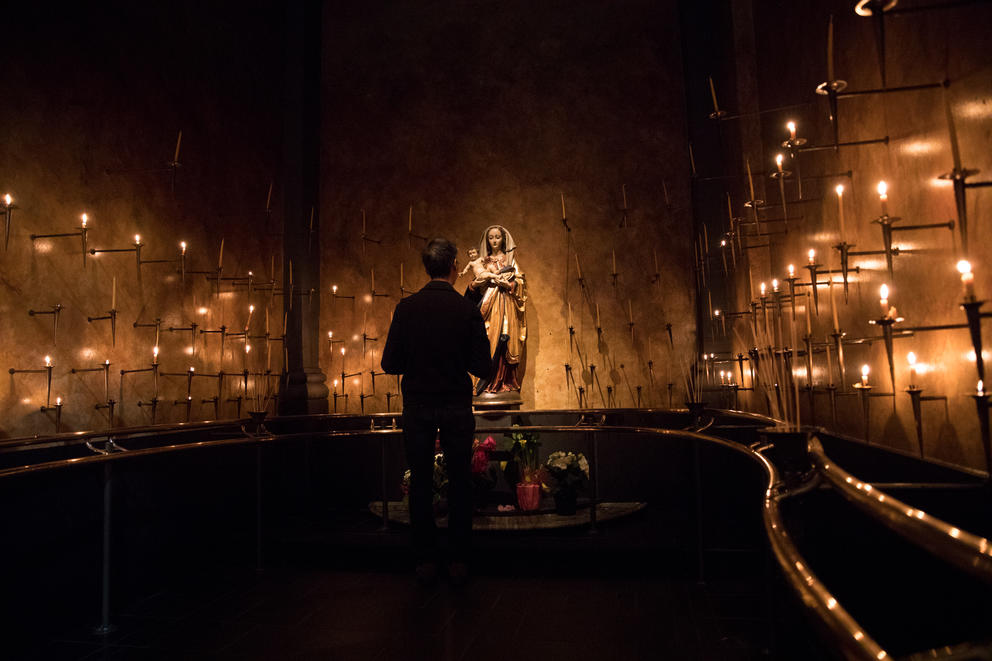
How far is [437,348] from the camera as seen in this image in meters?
3.59

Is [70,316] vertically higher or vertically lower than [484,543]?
higher

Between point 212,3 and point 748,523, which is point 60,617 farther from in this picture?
point 212,3

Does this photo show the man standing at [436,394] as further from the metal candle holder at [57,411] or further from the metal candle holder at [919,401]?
the metal candle holder at [57,411]

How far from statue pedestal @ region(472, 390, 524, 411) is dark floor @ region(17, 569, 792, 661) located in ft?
9.39

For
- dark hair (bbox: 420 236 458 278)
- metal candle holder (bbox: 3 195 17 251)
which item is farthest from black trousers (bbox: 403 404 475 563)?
metal candle holder (bbox: 3 195 17 251)

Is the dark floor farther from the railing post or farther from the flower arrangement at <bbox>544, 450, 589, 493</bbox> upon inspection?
the flower arrangement at <bbox>544, 450, 589, 493</bbox>

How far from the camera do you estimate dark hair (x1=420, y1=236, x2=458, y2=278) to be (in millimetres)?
3775

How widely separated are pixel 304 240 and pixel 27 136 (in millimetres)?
3638

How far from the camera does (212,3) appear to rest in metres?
6.87

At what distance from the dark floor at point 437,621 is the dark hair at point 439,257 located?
184 cm

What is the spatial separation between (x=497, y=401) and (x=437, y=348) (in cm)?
344

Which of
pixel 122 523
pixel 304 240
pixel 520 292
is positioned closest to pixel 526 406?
pixel 520 292

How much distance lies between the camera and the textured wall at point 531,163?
25.8 ft

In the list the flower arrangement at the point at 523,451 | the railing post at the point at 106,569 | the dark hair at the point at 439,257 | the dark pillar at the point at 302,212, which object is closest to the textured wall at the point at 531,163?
the dark pillar at the point at 302,212
